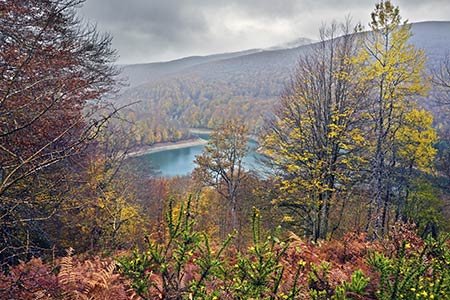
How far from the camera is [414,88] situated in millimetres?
10148

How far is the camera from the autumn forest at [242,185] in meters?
2.63

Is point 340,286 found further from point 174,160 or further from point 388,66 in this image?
point 174,160

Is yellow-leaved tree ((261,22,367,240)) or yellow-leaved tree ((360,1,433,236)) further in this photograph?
yellow-leaved tree ((261,22,367,240))

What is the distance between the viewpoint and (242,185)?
18.6 meters

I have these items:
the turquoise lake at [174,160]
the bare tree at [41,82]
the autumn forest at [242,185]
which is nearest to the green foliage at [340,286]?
the autumn forest at [242,185]

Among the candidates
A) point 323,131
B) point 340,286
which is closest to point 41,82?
point 340,286

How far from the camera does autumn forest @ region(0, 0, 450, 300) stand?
8.64 feet

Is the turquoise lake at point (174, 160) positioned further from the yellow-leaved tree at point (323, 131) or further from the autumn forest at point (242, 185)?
the yellow-leaved tree at point (323, 131)

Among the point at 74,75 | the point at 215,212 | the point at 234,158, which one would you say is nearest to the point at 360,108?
the point at 234,158

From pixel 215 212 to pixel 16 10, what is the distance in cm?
1730

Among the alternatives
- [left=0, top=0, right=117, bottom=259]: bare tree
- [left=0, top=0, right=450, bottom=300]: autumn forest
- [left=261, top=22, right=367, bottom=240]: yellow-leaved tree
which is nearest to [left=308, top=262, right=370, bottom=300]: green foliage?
[left=0, top=0, right=450, bottom=300]: autumn forest

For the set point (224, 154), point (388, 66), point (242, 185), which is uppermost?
point (388, 66)

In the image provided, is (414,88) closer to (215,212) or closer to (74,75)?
(74,75)

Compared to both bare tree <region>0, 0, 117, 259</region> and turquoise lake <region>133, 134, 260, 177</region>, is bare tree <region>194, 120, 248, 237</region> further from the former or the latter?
turquoise lake <region>133, 134, 260, 177</region>
